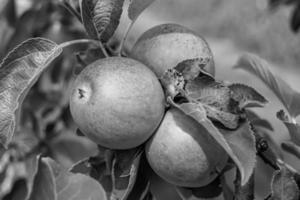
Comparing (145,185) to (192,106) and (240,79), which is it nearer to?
(192,106)

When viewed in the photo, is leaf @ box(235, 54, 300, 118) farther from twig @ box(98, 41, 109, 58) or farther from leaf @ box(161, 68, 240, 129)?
twig @ box(98, 41, 109, 58)

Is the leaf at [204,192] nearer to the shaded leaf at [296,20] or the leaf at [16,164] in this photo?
the leaf at [16,164]

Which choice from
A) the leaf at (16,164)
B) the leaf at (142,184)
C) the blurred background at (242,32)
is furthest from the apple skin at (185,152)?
the blurred background at (242,32)

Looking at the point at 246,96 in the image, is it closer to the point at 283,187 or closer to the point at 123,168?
the point at 283,187

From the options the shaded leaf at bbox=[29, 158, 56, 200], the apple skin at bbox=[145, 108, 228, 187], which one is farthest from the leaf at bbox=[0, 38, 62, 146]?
the apple skin at bbox=[145, 108, 228, 187]

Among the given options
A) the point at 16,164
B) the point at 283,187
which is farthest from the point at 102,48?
the point at 16,164
